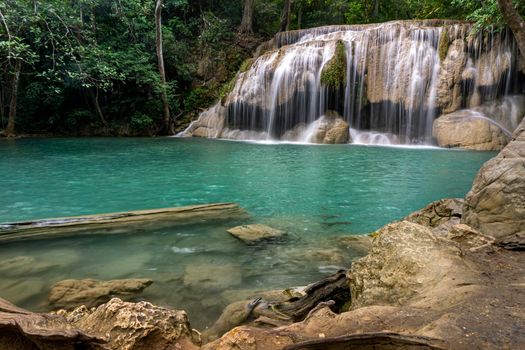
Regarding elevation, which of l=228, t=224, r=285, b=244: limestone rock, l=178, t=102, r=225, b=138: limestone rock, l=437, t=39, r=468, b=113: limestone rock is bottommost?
l=228, t=224, r=285, b=244: limestone rock

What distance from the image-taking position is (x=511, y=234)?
8.86ft

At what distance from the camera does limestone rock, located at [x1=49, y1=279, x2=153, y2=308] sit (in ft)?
9.20

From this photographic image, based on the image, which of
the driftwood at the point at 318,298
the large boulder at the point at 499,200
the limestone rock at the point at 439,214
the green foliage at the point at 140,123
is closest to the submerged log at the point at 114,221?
the limestone rock at the point at 439,214

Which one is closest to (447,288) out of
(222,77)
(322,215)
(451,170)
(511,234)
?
(511,234)

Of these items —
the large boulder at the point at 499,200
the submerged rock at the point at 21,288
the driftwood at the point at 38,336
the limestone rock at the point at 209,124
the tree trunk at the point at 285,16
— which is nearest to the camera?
the driftwood at the point at 38,336

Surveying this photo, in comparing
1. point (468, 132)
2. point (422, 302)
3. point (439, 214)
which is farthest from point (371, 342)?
point (468, 132)

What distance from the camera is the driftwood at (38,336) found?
4.87 ft

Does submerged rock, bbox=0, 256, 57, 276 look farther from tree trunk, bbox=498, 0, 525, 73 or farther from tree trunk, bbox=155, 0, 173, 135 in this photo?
tree trunk, bbox=155, 0, 173, 135

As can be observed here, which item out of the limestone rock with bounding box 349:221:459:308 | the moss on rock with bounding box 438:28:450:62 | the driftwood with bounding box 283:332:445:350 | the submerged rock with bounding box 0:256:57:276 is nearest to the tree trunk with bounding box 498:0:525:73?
the moss on rock with bounding box 438:28:450:62

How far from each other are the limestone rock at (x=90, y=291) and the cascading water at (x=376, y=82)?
1417 centimetres

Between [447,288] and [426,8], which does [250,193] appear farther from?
[426,8]

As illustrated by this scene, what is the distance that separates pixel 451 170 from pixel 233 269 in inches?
292

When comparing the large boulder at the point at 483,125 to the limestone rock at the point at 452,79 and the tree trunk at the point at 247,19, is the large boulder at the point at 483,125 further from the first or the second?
the tree trunk at the point at 247,19

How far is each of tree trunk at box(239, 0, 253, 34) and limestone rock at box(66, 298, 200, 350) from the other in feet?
79.2
